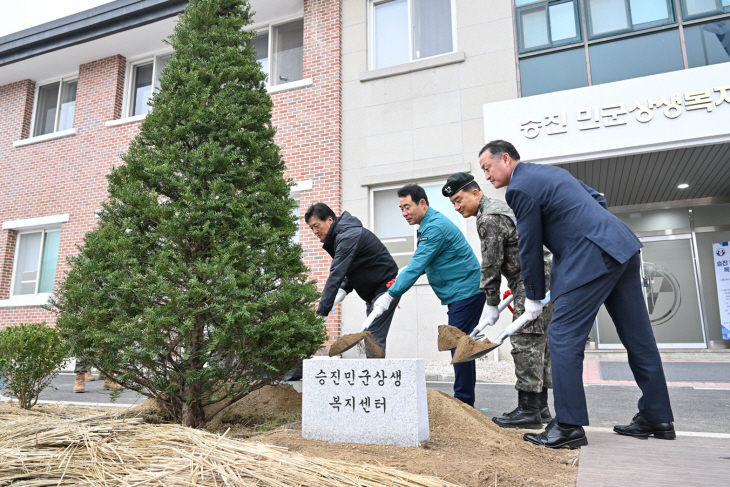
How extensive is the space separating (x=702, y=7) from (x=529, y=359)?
25.6 ft

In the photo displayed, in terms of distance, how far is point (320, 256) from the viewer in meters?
9.64

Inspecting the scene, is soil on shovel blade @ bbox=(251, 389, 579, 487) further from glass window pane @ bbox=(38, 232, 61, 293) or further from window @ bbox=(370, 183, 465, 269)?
glass window pane @ bbox=(38, 232, 61, 293)

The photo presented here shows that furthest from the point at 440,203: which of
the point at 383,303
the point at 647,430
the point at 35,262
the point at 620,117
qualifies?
the point at 35,262

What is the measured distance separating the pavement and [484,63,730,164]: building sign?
342 centimetres

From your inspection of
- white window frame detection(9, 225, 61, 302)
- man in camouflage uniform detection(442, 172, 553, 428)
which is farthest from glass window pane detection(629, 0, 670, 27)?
white window frame detection(9, 225, 61, 302)

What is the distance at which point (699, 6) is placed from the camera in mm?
8398

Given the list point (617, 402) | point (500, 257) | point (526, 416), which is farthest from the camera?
point (617, 402)

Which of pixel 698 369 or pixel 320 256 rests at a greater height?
pixel 320 256

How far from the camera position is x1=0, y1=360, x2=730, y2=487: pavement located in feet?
7.25

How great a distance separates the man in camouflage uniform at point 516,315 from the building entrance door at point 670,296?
7455mm

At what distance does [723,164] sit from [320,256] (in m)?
7.11

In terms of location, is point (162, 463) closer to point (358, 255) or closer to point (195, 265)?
point (195, 265)

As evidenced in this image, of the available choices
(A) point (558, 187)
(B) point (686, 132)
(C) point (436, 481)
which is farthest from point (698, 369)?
(C) point (436, 481)

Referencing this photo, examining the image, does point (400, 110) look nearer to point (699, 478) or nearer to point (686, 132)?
point (686, 132)
